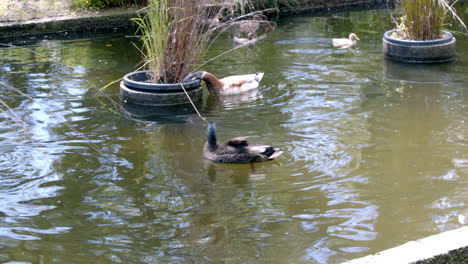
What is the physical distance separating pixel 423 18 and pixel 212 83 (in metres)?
3.71

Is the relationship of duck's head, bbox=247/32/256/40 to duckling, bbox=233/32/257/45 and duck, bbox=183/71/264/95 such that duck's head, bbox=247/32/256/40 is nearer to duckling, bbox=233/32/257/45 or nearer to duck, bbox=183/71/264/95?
duckling, bbox=233/32/257/45

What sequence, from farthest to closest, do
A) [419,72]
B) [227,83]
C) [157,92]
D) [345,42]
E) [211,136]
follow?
[345,42] → [419,72] → [227,83] → [157,92] → [211,136]

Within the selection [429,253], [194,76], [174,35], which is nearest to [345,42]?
[194,76]

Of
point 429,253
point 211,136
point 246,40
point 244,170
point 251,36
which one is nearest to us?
point 429,253

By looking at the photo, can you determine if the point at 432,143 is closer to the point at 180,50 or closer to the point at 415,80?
the point at 415,80

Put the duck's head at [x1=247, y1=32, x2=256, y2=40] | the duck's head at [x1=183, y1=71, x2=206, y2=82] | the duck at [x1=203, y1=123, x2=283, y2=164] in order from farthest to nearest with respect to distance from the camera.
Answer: the duck's head at [x1=247, y1=32, x2=256, y2=40]
the duck's head at [x1=183, y1=71, x2=206, y2=82]
the duck at [x1=203, y1=123, x2=283, y2=164]

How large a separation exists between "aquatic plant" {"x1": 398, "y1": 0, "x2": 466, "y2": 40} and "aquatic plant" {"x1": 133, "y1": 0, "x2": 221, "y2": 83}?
3.49m

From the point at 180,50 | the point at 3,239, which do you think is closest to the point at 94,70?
the point at 180,50

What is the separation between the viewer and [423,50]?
1000cm

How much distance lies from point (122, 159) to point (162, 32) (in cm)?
236

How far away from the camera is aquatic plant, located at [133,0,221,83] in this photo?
8133 mm

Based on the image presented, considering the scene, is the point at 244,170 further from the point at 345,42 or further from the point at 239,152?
the point at 345,42

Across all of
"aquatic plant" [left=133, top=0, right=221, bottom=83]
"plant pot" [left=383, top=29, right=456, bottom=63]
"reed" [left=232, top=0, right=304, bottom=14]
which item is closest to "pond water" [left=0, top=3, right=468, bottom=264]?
"plant pot" [left=383, top=29, right=456, bottom=63]

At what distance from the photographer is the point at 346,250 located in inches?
178
